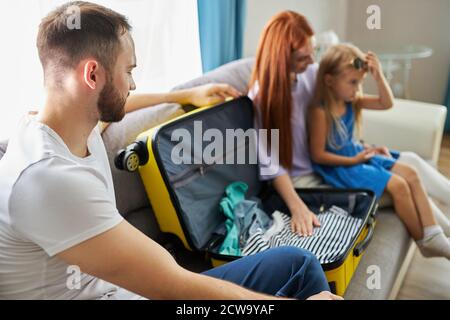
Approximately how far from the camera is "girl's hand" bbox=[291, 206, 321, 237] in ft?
4.24

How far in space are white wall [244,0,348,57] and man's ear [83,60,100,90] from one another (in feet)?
5.11

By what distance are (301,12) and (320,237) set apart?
1881mm

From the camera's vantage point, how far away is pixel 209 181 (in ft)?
4.25

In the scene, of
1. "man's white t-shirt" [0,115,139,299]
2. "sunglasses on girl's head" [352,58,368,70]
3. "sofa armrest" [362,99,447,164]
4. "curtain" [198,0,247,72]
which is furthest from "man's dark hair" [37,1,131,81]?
"sofa armrest" [362,99,447,164]

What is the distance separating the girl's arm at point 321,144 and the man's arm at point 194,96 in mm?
352

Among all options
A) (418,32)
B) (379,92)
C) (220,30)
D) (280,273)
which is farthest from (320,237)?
(418,32)

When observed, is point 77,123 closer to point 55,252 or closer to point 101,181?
point 101,181

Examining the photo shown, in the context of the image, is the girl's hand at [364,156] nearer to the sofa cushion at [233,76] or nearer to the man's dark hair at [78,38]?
the sofa cushion at [233,76]

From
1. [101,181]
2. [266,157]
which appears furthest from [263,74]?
[101,181]

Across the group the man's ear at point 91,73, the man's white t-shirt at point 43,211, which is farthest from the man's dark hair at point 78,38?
the man's white t-shirt at point 43,211

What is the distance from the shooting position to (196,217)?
1.21m

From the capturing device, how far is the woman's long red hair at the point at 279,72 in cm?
147

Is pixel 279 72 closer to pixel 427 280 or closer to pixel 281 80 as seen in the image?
pixel 281 80

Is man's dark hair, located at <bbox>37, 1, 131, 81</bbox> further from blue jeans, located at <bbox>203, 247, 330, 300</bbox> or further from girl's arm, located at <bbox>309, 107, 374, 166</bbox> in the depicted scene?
girl's arm, located at <bbox>309, 107, 374, 166</bbox>
